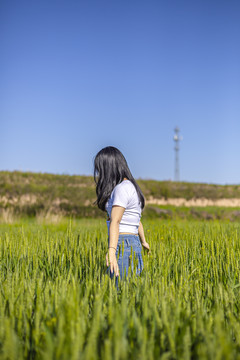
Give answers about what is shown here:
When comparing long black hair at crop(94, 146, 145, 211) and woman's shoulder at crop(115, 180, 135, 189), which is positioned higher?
long black hair at crop(94, 146, 145, 211)

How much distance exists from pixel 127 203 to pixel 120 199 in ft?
0.32

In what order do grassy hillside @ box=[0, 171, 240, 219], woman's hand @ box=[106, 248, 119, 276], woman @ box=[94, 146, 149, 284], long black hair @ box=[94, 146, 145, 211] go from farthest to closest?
1. grassy hillside @ box=[0, 171, 240, 219]
2. long black hair @ box=[94, 146, 145, 211]
3. woman @ box=[94, 146, 149, 284]
4. woman's hand @ box=[106, 248, 119, 276]

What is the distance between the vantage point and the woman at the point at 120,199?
9.42 ft

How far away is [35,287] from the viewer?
2.57 metres

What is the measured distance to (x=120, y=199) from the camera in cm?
287

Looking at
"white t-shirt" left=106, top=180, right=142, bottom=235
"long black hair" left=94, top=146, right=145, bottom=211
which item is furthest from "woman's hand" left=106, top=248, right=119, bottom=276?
"long black hair" left=94, top=146, right=145, bottom=211

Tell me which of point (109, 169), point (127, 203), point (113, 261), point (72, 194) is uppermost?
point (109, 169)

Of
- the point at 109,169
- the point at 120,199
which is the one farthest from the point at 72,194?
the point at 120,199

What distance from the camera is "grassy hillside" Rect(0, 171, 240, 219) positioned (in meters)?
19.4

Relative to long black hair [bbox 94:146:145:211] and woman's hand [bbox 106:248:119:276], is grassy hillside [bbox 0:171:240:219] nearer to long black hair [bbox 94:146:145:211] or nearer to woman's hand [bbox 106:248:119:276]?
long black hair [bbox 94:146:145:211]

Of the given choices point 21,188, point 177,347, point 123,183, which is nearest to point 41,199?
point 21,188

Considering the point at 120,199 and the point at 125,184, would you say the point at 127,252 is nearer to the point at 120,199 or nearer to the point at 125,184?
the point at 120,199

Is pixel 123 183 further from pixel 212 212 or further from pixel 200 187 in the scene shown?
pixel 200 187

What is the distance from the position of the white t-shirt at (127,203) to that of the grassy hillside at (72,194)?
1236 cm
